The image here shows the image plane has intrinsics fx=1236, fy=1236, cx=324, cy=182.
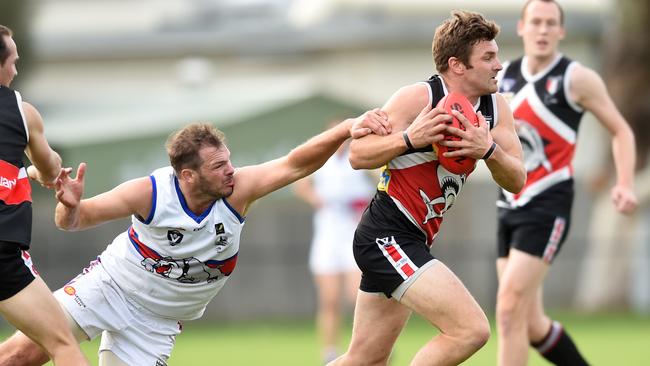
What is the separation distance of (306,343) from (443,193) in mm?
8138

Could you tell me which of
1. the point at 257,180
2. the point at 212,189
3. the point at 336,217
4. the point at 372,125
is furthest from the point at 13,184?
the point at 336,217

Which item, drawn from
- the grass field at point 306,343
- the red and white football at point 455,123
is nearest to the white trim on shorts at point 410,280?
the red and white football at point 455,123

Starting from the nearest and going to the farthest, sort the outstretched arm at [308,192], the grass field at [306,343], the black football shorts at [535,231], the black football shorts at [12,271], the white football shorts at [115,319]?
1. the black football shorts at [12,271]
2. the white football shorts at [115,319]
3. the black football shorts at [535,231]
4. the grass field at [306,343]
5. the outstretched arm at [308,192]

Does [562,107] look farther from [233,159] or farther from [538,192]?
[233,159]

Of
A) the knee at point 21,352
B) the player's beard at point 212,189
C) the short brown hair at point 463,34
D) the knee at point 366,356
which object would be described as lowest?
the knee at point 366,356

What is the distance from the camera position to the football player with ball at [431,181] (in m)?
6.35

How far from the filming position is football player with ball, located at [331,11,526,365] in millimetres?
6348

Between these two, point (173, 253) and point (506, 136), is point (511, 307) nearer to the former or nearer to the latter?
point (506, 136)

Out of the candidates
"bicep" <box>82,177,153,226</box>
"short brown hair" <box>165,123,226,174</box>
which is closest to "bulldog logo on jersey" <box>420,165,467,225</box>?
"short brown hair" <box>165,123,226,174</box>

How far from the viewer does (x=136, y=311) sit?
701 centimetres

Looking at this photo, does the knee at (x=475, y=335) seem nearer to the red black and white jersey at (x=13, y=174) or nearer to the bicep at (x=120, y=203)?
the bicep at (x=120, y=203)

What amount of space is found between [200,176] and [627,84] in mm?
14573

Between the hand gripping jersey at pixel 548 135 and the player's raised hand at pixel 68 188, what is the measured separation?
3184 millimetres

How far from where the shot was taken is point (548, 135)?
27.6ft
